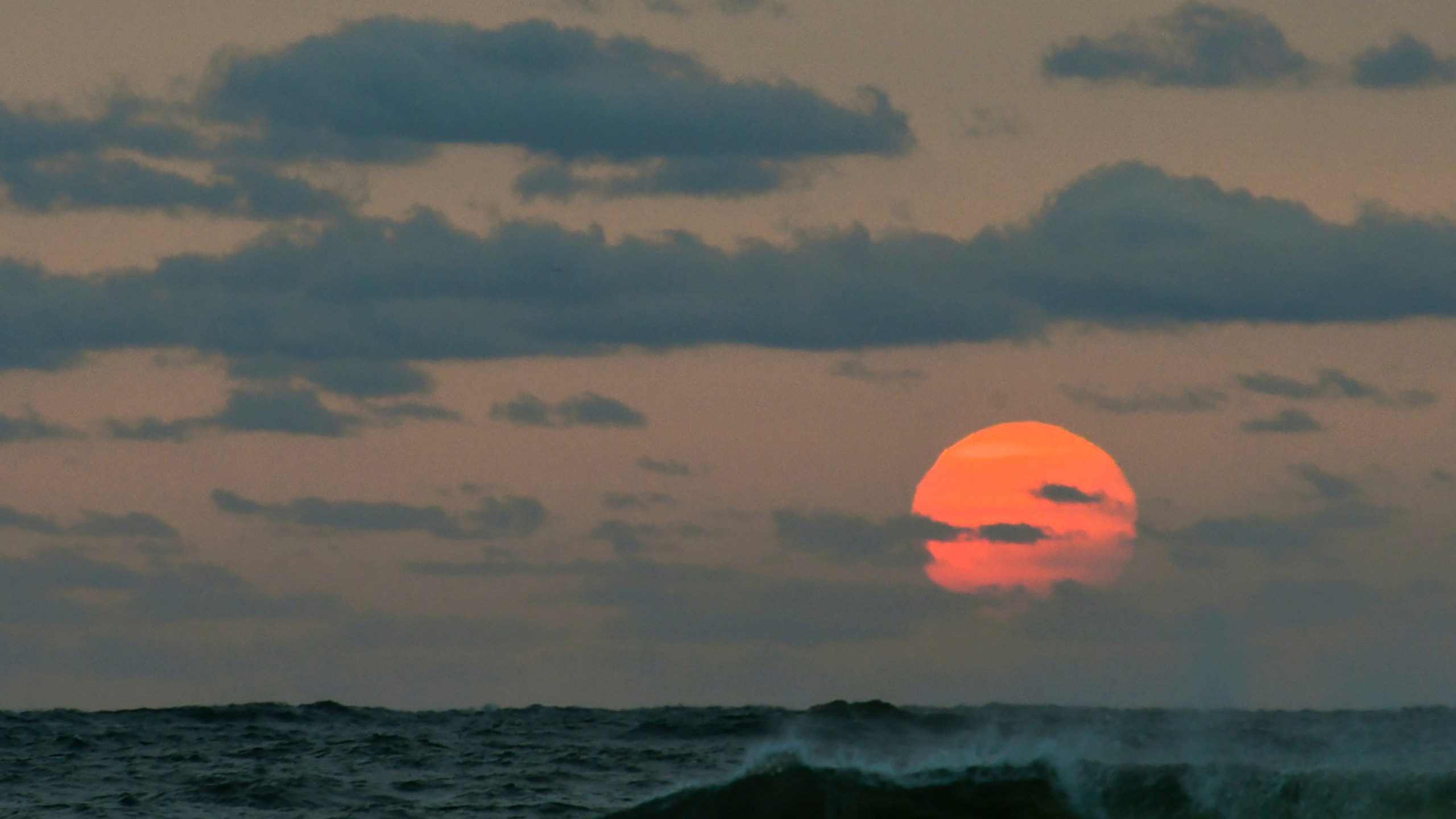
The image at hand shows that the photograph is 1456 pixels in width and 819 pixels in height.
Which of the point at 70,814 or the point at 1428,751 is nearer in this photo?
the point at 70,814

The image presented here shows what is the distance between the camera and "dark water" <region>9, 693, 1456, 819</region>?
1153 inches

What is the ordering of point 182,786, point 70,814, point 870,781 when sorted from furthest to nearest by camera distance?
point 182,786
point 70,814
point 870,781

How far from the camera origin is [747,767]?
30531 millimetres

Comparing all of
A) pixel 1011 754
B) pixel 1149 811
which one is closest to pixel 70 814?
pixel 1011 754

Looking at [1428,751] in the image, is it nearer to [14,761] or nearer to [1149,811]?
[1149,811]

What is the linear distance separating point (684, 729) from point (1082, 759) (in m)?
30.7

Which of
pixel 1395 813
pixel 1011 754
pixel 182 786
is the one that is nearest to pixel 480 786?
pixel 182 786

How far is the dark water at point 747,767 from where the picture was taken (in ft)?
96.1

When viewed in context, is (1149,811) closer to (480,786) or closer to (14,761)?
(480,786)

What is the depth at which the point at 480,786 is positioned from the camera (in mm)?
39281

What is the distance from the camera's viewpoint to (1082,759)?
3094 centimetres

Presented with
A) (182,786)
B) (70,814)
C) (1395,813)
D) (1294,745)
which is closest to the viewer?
(1395,813)

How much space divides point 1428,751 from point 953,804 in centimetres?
1559

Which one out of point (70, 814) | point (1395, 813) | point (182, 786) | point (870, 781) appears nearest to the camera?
point (1395, 813)
